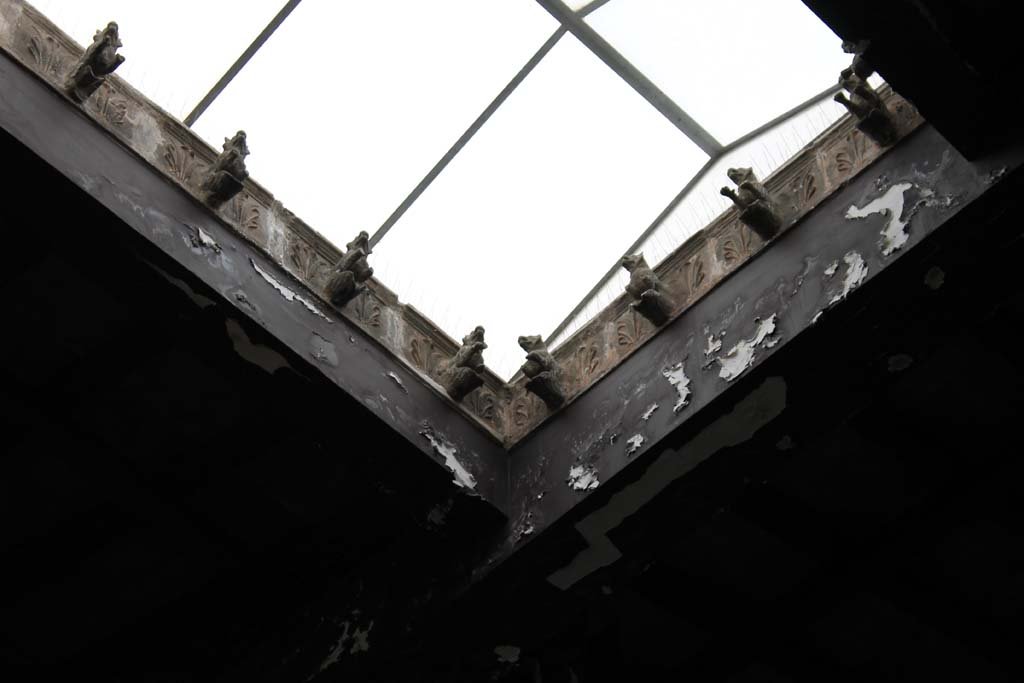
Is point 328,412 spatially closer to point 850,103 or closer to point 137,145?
point 137,145

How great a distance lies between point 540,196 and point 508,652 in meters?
3.45

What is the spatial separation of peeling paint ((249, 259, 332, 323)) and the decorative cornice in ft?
0.27

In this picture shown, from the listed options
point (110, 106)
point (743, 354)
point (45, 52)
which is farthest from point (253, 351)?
point (743, 354)

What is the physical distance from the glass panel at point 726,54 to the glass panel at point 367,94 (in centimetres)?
55

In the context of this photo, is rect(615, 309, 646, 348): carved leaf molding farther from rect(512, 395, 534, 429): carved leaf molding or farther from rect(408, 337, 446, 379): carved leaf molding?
rect(408, 337, 446, 379): carved leaf molding

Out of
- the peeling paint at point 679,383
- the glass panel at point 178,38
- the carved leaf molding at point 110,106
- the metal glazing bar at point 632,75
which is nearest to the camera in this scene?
the peeling paint at point 679,383

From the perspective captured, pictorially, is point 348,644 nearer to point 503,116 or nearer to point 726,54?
point 503,116

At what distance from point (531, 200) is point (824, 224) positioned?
3056 mm

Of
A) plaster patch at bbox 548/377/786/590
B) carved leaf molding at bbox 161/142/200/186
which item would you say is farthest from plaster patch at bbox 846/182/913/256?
carved leaf molding at bbox 161/142/200/186

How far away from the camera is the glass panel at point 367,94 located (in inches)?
314

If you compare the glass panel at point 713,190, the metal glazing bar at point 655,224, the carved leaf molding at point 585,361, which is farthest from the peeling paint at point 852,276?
the metal glazing bar at point 655,224

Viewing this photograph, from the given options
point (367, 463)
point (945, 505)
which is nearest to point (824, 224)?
point (945, 505)

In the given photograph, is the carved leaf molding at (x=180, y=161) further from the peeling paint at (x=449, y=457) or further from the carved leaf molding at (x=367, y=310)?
the peeling paint at (x=449, y=457)

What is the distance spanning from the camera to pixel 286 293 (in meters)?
6.35
